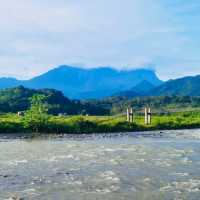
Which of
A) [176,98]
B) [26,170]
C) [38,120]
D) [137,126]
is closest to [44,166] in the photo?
[26,170]

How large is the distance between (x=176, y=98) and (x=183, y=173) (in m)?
158

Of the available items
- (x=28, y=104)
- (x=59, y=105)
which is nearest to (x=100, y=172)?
(x=28, y=104)

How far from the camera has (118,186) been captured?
2267cm

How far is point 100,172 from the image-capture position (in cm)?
2645

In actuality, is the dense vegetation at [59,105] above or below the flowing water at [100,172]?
above

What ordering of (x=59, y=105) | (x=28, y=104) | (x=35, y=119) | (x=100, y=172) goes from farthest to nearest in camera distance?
1. (x=59, y=105)
2. (x=28, y=104)
3. (x=35, y=119)
4. (x=100, y=172)

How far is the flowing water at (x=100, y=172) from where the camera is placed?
834 inches

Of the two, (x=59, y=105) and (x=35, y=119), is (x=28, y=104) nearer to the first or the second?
(x=59, y=105)

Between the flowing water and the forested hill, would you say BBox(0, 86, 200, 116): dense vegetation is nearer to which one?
the forested hill

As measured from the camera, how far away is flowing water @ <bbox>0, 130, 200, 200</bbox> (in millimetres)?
21172

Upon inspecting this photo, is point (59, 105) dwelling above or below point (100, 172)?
above

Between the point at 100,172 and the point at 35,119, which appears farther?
the point at 35,119

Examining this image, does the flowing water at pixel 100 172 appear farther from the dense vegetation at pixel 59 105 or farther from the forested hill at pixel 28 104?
the forested hill at pixel 28 104

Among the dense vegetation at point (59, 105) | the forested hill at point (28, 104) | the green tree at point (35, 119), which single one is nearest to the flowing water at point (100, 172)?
the green tree at point (35, 119)
